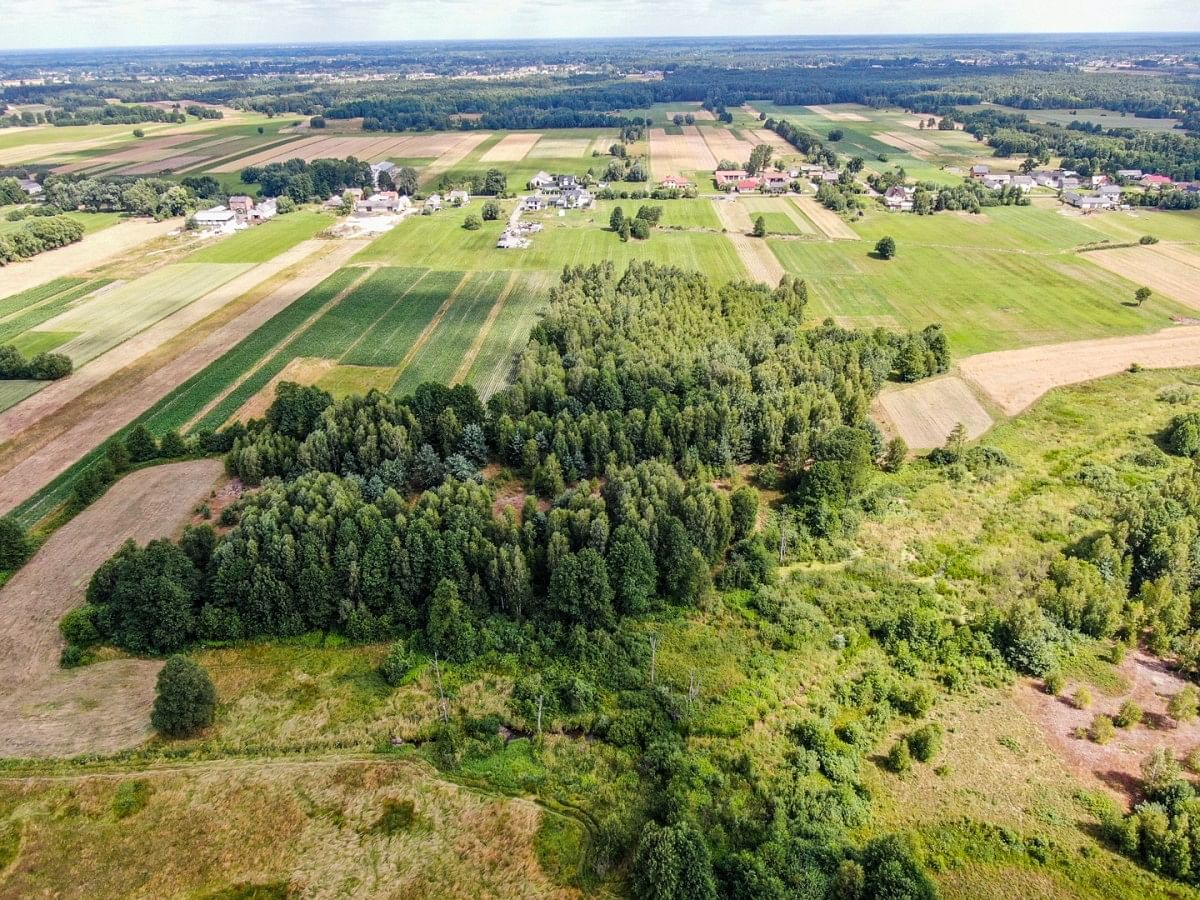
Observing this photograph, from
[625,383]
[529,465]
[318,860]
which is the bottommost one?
[318,860]

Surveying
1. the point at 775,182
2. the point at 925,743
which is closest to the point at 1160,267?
the point at 775,182

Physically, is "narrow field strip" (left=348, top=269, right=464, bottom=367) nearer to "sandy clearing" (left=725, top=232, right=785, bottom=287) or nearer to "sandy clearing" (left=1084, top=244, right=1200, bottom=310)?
"sandy clearing" (left=725, top=232, right=785, bottom=287)

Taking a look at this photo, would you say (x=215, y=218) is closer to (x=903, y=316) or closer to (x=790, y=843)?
(x=903, y=316)

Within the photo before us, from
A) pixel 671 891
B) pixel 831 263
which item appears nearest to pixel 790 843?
pixel 671 891

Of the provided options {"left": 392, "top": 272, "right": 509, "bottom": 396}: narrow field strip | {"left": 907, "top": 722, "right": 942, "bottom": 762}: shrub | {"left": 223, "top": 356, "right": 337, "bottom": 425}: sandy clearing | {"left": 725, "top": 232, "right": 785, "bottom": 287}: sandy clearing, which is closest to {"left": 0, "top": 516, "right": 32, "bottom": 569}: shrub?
{"left": 223, "top": 356, "right": 337, "bottom": 425}: sandy clearing

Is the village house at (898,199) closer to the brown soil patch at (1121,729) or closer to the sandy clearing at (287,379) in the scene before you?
the sandy clearing at (287,379)

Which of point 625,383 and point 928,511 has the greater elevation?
point 625,383

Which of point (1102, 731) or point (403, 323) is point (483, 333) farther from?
point (1102, 731)
